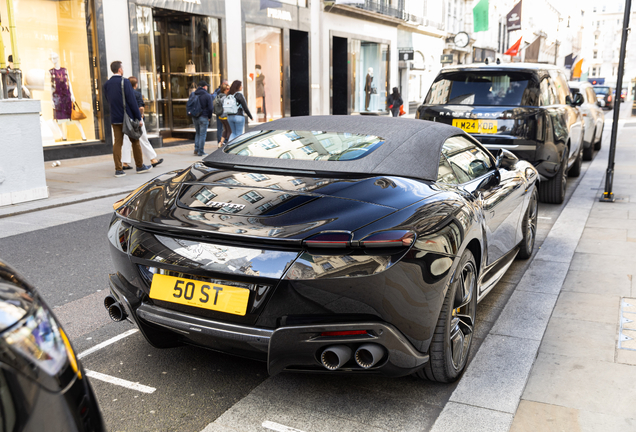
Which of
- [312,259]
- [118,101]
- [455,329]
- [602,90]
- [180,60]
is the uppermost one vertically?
[180,60]

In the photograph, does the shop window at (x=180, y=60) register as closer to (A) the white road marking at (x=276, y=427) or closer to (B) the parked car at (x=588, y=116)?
(B) the parked car at (x=588, y=116)

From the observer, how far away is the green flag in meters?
32.5

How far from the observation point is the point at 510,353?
11.9 ft

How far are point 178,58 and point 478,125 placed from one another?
13166 mm

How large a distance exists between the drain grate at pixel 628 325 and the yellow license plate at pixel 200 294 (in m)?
2.41

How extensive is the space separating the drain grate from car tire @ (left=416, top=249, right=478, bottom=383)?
3.30 feet

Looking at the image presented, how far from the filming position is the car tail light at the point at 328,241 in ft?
8.46

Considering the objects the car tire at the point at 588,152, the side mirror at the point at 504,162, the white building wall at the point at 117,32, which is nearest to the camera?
the side mirror at the point at 504,162

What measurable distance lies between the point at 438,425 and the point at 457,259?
78 centimetres

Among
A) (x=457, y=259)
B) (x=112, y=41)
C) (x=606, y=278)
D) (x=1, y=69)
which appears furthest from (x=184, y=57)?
(x=457, y=259)

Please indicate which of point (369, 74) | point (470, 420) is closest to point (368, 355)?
point (470, 420)

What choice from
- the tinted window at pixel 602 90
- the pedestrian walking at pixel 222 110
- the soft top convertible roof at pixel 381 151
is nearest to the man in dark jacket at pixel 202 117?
the pedestrian walking at pixel 222 110

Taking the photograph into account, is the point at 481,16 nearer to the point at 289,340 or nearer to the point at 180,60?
the point at 180,60

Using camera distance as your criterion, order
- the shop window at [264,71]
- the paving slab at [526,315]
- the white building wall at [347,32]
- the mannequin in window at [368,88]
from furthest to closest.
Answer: the mannequin in window at [368,88] < the white building wall at [347,32] < the shop window at [264,71] < the paving slab at [526,315]
